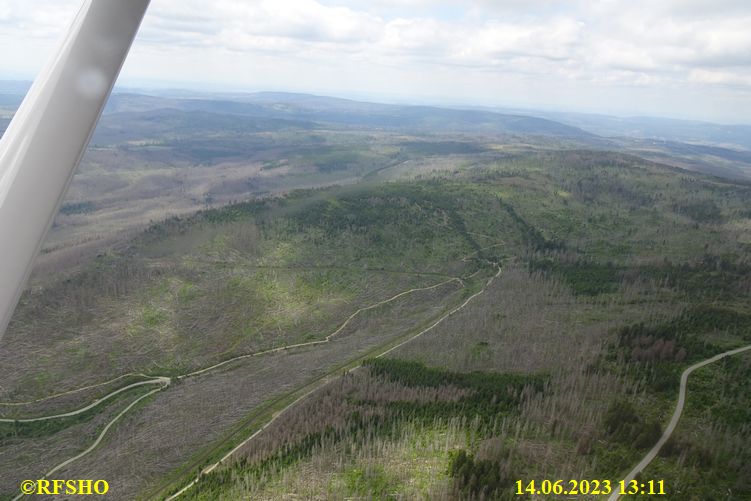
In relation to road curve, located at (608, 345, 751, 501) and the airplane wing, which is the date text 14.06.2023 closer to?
road curve, located at (608, 345, 751, 501)

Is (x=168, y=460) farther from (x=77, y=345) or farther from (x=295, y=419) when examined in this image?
(x=77, y=345)

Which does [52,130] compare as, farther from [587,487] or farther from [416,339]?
[416,339]

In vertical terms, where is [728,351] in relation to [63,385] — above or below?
above

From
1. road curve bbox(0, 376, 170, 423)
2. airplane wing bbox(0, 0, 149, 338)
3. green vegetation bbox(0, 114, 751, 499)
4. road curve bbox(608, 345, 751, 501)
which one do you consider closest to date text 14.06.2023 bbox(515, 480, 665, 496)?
road curve bbox(608, 345, 751, 501)

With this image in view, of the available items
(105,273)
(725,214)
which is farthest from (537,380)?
(725,214)

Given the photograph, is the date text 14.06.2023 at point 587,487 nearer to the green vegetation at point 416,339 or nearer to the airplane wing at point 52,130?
the green vegetation at point 416,339

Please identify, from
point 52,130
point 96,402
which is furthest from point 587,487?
point 96,402
